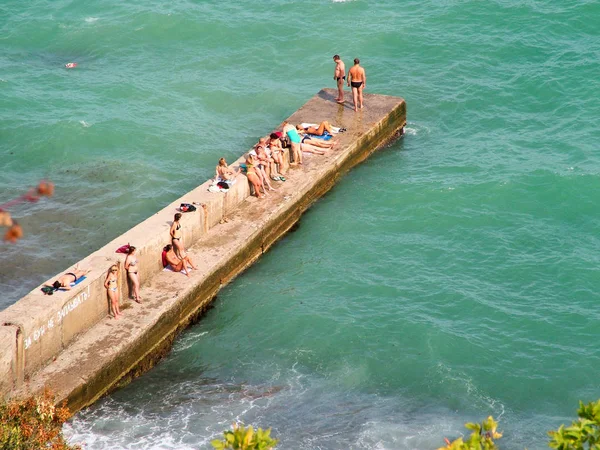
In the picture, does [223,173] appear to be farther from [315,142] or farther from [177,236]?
[315,142]

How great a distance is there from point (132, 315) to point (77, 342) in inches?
52.9

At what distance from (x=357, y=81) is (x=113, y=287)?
1204cm

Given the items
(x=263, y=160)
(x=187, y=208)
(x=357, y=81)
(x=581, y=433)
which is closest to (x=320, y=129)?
(x=357, y=81)

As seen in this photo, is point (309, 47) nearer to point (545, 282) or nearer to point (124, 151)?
point (124, 151)

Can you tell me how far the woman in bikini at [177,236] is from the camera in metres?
20.3

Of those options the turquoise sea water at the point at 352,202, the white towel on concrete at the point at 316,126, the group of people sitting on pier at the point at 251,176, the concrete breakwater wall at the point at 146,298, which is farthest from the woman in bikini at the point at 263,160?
the white towel on concrete at the point at 316,126

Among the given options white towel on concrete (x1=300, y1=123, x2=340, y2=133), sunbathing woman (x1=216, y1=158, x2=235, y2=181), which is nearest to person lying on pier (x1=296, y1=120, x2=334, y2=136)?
white towel on concrete (x1=300, y1=123, x2=340, y2=133)

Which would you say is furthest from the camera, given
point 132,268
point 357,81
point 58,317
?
point 357,81

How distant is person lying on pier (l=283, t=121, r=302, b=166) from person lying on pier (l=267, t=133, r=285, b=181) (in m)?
0.41

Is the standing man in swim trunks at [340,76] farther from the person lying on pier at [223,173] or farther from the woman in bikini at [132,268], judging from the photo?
the woman in bikini at [132,268]

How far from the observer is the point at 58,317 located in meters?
17.5

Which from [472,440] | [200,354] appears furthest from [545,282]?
[472,440]

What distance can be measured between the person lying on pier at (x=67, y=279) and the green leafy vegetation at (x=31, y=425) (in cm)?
328

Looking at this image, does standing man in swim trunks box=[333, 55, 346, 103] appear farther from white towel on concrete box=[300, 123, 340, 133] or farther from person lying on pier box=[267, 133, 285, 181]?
person lying on pier box=[267, 133, 285, 181]
